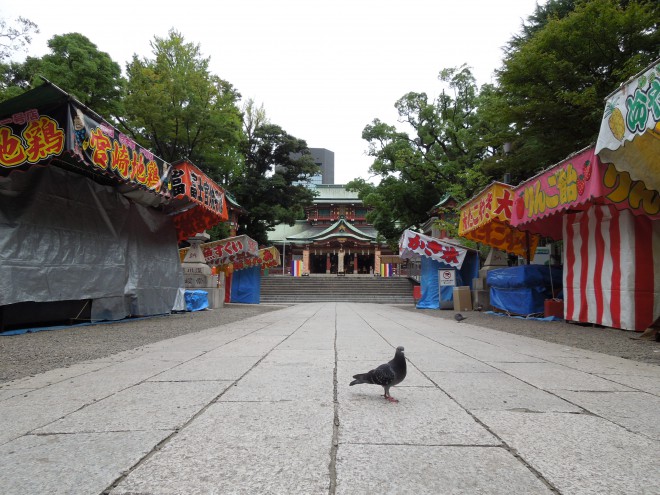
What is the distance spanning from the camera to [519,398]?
268 cm

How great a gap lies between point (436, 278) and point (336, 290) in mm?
12159

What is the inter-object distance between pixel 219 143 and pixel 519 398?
17.3 metres

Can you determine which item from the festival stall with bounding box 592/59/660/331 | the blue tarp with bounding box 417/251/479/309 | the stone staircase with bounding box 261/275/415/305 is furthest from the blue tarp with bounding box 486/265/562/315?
the stone staircase with bounding box 261/275/415/305

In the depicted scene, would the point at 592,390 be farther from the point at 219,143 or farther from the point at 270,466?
the point at 219,143

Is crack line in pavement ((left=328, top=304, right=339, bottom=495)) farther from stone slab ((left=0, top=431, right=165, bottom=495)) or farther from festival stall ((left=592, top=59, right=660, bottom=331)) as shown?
festival stall ((left=592, top=59, right=660, bottom=331))

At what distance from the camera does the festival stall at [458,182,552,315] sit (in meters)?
10.5

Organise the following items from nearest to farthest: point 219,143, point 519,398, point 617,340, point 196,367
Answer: point 519,398 < point 196,367 < point 617,340 < point 219,143

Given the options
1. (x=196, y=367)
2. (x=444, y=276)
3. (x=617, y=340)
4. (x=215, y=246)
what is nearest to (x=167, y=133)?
(x=215, y=246)

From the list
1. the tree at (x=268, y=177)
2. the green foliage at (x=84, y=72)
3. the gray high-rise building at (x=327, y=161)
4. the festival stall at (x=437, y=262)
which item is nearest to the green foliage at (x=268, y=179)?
the tree at (x=268, y=177)

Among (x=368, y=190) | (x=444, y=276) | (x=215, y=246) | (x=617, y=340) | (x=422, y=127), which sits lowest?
(x=617, y=340)

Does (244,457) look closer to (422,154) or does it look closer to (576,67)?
(576,67)

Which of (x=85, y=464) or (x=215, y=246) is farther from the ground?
(x=215, y=246)

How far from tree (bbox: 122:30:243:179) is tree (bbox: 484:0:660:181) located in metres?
11.4

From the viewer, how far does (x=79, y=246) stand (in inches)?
291
